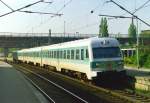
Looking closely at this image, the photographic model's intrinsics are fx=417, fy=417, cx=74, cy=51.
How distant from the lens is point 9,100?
1861cm

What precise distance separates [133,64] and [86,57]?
31.7m

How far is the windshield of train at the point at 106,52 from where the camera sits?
24.1m

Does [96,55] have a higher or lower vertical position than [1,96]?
higher

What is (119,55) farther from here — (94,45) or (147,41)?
(147,41)

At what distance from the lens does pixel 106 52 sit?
958 inches

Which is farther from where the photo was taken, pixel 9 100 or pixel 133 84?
pixel 133 84

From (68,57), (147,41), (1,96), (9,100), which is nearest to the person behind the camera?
(9,100)

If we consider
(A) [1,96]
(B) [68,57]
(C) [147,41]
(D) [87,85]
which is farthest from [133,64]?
(C) [147,41]

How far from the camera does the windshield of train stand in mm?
24141

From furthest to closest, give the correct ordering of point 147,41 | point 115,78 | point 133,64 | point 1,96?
point 147,41
point 133,64
point 115,78
point 1,96

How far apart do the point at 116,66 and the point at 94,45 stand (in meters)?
1.77

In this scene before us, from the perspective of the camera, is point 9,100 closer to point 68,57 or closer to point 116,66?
point 116,66

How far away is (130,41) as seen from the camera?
322ft

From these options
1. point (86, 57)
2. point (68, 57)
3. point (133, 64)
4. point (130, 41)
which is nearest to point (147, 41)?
point (130, 41)
